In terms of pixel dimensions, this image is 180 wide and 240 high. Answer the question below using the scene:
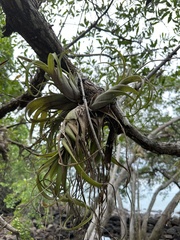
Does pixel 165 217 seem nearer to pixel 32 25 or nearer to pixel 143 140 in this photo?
pixel 143 140

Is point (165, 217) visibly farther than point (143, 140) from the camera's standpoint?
Yes

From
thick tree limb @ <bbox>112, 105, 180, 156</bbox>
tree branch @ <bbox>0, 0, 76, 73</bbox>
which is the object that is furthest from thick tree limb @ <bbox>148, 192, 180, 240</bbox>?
tree branch @ <bbox>0, 0, 76, 73</bbox>

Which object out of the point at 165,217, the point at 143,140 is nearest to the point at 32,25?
the point at 143,140

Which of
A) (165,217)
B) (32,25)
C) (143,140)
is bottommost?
(143,140)

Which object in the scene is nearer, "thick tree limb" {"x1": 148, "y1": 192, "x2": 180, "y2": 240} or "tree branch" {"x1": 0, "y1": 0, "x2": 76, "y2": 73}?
"tree branch" {"x1": 0, "y1": 0, "x2": 76, "y2": 73}

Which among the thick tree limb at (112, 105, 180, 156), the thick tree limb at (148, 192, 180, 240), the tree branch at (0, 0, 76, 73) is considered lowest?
the thick tree limb at (112, 105, 180, 156)

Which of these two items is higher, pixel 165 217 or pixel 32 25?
pixel 165 217

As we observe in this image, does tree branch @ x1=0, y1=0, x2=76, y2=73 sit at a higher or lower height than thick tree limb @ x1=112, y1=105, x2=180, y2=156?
higher

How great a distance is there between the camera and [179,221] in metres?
4.87

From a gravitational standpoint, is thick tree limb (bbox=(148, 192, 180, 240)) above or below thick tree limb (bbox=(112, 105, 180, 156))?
above

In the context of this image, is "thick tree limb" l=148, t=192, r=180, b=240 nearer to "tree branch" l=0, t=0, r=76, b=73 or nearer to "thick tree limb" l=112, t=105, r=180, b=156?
"thick tree limb" l=112, t=105, r=180, b=156


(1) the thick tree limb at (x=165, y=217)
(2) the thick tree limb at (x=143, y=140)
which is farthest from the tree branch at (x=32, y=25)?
(1) the thick tree limb at (x=165, y=217)

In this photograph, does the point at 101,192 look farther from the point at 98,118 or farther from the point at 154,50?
the point at 154,50

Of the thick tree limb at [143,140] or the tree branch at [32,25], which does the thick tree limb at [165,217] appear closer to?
the thick tree limb at [143,140]
